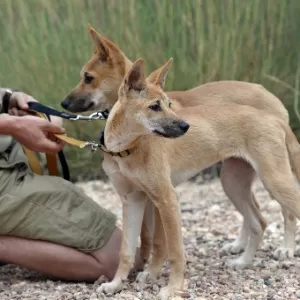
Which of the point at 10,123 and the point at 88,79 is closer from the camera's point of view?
the point at 10,123

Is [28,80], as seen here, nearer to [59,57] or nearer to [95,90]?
[59,57]

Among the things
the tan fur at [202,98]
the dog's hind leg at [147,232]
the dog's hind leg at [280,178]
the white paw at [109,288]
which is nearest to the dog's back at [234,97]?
the tan fur at [202,98]

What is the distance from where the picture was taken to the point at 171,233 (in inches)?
141

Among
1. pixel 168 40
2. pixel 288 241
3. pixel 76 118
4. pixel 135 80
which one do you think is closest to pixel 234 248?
pixel 288 241

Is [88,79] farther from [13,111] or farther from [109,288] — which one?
[109,288]

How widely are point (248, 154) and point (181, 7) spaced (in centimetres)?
245

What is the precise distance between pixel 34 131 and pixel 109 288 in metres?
0.82

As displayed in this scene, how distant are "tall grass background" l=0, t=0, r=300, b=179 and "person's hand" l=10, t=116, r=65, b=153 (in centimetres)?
240

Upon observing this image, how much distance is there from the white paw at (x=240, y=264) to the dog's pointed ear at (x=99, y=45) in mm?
1260

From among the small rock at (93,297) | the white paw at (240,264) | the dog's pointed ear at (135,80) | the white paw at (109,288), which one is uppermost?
the dog's pointed ear at (135,80)

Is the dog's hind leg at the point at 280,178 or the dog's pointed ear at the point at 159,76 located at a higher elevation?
the dog's pointed ear at the point at 159,76

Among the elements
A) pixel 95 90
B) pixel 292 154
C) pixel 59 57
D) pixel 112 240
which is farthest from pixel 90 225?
pixel 59 57

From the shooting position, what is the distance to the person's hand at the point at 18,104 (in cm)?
420

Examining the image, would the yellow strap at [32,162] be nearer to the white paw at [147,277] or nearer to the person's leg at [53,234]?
the person's leg at [53,234]
